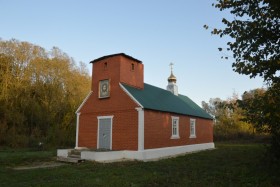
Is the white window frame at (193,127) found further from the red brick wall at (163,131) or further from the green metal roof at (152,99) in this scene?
the green metal roof at (152,99)

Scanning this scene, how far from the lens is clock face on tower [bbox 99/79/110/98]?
21.4m

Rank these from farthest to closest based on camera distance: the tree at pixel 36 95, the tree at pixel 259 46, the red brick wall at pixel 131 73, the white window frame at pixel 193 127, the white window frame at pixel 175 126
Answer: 1. the tree at pixel 36 95
2. the white window frame at pixel 193 127
3. the white window frame at pixel 175 126
4. the red brick wall at pixel 131 73
5. the tree at pixel 259 46

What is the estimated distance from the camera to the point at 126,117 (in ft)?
65.9

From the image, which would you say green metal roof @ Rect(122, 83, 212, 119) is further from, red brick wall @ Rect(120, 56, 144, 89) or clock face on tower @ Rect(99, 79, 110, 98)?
clock face on tower @ Rect(99, 79, 110, 98)

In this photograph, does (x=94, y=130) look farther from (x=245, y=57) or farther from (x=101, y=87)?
(x=245, y=57)

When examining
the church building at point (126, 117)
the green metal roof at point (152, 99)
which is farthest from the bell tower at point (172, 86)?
the church building at point (126, 117)

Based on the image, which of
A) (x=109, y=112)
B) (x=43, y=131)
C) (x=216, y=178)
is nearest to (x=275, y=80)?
(x=216, y=178)

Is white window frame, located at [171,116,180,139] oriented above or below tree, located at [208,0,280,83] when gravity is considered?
below

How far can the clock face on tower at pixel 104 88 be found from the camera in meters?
21.4

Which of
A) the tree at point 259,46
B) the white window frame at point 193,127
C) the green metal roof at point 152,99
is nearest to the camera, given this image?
the tree at point 259,46

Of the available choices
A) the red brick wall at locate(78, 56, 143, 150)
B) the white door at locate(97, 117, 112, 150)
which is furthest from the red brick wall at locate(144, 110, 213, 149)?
the white door at locate(97, 117, 112, 150)

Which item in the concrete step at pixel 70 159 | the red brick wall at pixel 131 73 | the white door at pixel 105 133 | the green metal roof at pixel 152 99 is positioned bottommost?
the concrete step at pixel 70 159

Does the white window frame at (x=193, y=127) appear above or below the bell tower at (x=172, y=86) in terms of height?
below

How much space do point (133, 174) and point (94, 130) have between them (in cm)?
999
